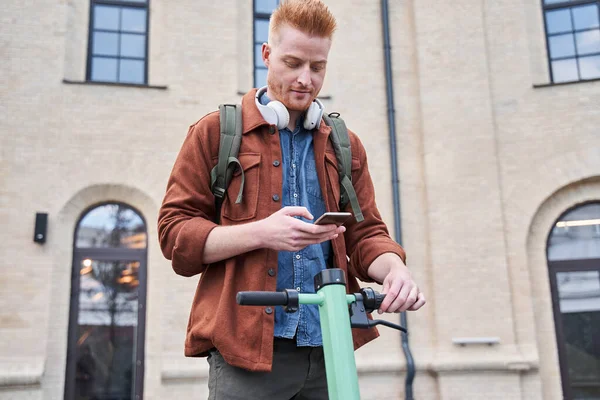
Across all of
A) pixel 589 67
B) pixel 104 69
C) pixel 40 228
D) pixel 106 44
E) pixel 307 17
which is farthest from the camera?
pixel 589 67

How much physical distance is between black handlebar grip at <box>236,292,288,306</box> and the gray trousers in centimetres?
39

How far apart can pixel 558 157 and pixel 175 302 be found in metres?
5.90

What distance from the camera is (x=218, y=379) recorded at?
196 cm

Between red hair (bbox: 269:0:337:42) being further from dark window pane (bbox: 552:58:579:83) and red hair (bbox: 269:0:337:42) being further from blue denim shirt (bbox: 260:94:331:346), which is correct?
dark window pane (bbox: 552:58:579:83)

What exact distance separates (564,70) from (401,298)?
945 centimetres

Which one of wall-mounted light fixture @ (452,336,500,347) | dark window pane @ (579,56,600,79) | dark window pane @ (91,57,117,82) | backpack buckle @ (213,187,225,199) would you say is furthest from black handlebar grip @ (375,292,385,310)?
dark window pane @ (579,56,600,79)

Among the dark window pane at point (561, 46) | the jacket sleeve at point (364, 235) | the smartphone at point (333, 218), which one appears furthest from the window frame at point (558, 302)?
the smartphone at point (333, 218)

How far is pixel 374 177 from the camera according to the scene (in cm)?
990

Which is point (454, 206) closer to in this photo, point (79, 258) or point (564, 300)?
point (564, 300)

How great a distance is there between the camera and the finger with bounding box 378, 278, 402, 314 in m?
1.86

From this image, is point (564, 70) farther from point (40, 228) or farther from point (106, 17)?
point (40, 228)

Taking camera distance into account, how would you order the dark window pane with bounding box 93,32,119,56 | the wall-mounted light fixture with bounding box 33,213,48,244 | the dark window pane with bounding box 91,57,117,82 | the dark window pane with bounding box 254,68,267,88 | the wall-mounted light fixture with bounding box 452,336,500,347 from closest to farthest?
the wall-mounted light fixture with bounding box 33,213,48,244 < the wall-mounted light fixture with bounding box 452,336,500,347 < the dark window pane with bounding box 91,57,117,82 < the dark window pane with bounding box 93,32,119,56 < the dark window pane with bounding box 254,68,267,88

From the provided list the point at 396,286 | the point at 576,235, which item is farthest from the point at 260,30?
the point at 396,286

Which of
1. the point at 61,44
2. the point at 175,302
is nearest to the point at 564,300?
the point at 175,302
